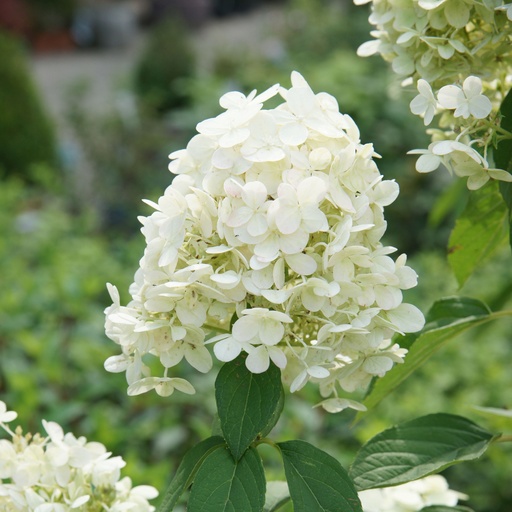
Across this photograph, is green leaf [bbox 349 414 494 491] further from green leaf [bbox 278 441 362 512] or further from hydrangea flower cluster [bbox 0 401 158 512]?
hydrangea flower cluster [bbox 0 401 158 512]

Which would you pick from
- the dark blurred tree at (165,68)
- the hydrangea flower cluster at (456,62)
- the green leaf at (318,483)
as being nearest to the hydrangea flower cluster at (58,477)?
the green leaf at (318,483)

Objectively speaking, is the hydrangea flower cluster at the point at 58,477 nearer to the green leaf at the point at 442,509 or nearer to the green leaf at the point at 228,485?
the green leaf at the point at 228,485

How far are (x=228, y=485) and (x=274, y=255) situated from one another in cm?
20

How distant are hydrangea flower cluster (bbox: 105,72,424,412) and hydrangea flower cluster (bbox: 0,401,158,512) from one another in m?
0.16

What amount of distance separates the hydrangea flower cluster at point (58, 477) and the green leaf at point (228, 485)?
153 millimetres

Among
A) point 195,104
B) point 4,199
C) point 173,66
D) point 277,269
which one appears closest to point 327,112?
point 277,269

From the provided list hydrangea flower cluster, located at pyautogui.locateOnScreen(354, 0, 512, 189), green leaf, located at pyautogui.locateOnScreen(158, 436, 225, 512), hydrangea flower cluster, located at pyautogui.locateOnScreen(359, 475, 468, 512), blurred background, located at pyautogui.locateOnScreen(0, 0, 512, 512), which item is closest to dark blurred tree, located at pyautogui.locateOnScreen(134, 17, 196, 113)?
blurred background, located at pyautogui.locateOnScreen(0, 0, 512, 512)

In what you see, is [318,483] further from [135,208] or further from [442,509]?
[135,208]

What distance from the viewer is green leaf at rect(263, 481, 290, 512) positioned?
883 mm

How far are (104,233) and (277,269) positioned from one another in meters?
4.41

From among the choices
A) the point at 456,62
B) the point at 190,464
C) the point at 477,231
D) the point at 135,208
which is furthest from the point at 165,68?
the point at 190,464

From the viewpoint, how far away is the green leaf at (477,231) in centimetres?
96

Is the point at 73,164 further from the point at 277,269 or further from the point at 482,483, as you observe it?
the point at 277,269

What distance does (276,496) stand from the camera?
90cm
